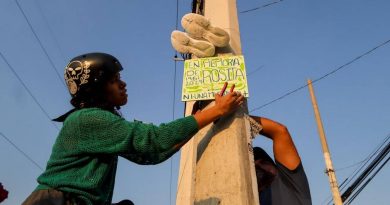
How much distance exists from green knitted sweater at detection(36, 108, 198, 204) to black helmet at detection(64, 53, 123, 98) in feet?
0.62

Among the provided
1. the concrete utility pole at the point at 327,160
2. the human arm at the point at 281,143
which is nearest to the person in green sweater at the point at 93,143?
the human arm at the point at 281,143

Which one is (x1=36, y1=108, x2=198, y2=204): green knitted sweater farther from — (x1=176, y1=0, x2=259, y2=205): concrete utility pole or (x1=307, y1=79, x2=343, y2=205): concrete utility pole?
(x1=307, y1=79, x2=343, y2=205): concrete utility pole

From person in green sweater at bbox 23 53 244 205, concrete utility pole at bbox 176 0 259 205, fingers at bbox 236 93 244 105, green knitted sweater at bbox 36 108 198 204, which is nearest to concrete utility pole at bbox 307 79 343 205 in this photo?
concrete utility pole at bbox 176 0 259 205

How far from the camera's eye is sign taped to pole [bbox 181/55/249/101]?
249 cm

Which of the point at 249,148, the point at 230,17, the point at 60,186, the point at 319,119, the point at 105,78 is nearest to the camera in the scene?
the point at 60,186

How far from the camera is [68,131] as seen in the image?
70.5 inches

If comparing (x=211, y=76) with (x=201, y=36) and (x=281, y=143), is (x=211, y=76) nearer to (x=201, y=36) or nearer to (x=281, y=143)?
(x=201, y=36)

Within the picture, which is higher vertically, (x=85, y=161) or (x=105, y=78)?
(x=105, y=78)

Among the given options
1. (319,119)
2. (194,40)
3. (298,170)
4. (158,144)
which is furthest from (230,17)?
(319,119)

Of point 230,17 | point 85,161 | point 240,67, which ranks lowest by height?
point 85,161

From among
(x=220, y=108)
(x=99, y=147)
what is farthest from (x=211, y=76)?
(x=99, y=147)

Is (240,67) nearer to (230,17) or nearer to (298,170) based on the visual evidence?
(230,17)

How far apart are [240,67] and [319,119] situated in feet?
35.5

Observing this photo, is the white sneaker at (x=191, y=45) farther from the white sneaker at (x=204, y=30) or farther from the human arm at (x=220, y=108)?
the human arm at (x=220, y=108)
